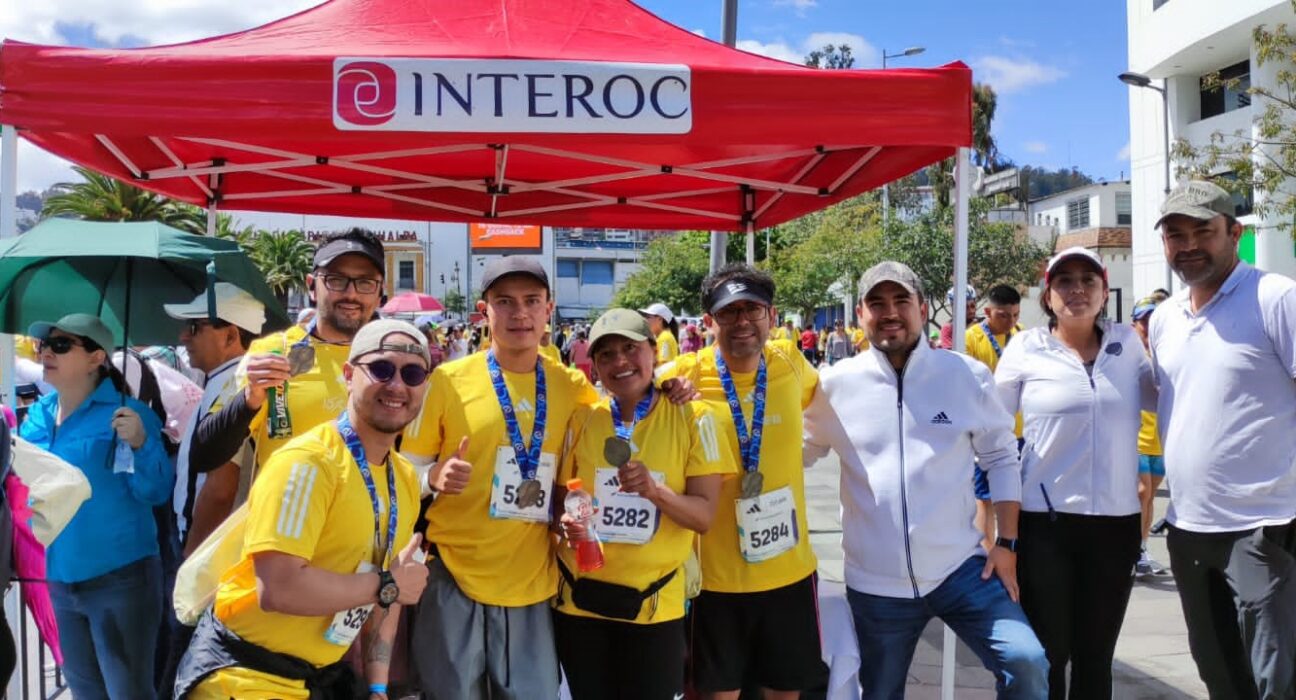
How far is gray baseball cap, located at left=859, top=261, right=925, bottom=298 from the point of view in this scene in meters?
3.25

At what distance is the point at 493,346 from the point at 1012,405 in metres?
2.18

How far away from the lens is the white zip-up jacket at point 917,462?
3.19m

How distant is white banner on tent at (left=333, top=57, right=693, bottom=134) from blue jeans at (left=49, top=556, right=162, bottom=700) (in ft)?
6.27

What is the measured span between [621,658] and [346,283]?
1.70 metres

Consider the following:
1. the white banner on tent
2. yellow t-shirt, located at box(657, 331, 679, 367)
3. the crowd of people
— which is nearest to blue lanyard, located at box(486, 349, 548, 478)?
the crowd of people

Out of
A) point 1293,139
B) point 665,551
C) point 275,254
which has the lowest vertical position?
point 665,551

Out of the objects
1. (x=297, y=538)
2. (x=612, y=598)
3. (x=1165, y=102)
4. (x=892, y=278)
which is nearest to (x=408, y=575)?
(x=297, y=538)

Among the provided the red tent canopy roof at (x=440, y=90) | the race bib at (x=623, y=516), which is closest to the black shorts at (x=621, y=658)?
the race bib at (x=623, y=516)

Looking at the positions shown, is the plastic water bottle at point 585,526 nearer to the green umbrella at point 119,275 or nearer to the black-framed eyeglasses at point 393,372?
the black-framed eyeglasses at point 393,372

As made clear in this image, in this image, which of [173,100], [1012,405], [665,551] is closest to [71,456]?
[173,100]

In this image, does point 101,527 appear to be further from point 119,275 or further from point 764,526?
point 764,526

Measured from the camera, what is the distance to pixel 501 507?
113 inches

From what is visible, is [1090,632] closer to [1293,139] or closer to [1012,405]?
[1012,405]

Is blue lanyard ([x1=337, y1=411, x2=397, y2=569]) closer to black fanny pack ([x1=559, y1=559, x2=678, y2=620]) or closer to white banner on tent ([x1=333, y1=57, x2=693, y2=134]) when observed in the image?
black fanny pack ([x1=559, y1=559, x2=678, y2=620])
